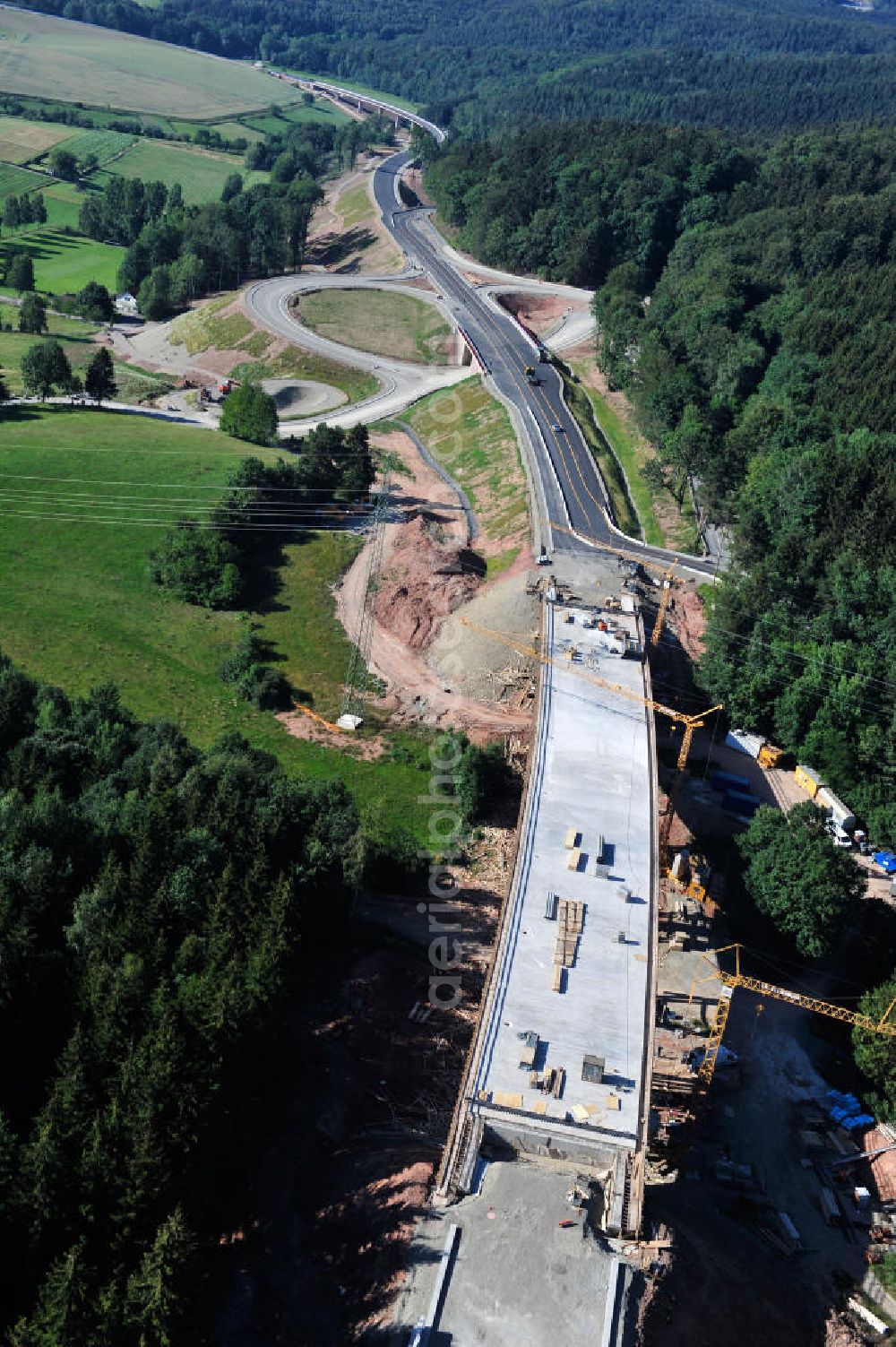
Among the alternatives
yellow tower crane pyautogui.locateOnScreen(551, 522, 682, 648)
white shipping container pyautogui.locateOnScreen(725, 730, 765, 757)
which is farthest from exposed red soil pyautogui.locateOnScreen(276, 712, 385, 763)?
white shipping container pyautogui.locateOnScreen(725, 730, 765, 757)

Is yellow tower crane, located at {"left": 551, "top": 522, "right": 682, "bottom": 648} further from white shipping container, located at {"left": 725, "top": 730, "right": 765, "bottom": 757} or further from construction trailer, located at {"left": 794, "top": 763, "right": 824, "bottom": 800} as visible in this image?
construction trailer, located at {"left": 794, "top": 763, "right": 824, "bottom": 800}

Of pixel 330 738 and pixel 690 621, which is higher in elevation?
pixel 690 621

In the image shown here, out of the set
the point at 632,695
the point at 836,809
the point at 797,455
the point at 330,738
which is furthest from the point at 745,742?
the point at 330,738

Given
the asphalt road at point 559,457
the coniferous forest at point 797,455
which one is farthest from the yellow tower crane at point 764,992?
the asphalt road at point 559,457

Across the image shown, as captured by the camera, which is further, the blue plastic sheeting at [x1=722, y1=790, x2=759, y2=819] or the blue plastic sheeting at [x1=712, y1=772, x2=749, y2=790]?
the blue plastic sheeting at [x1=712, y1=772, x2=749, y2=790]

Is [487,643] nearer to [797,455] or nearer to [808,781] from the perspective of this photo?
[808,781]
